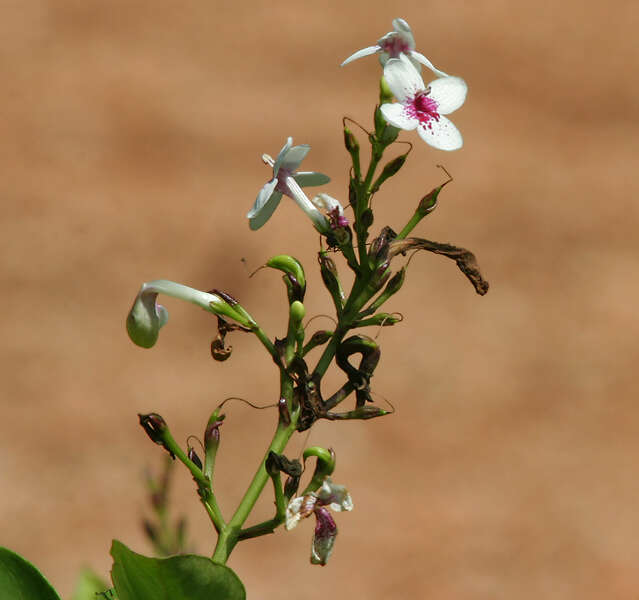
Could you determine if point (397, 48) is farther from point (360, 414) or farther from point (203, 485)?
point (203, 485)

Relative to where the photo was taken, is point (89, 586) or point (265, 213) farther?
point (89, 586)

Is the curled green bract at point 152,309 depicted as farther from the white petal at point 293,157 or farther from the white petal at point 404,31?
the white petal at point 404,31

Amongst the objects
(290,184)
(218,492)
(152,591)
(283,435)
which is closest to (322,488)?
(283,435)

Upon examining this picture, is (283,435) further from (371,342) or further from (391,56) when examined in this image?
(391,56)

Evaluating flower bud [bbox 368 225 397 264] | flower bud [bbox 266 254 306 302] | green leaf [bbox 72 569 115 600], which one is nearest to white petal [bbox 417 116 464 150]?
flower bud [bbox 368 225 397 264]

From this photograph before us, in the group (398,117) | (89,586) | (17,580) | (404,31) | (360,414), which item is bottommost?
(17,580)

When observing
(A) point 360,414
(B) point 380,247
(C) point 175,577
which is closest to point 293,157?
(B) point 380,247
